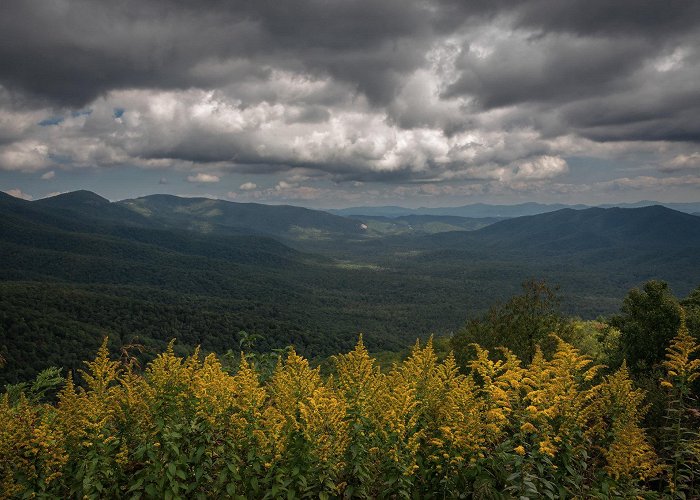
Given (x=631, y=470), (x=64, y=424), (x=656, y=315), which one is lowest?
(x=656, y=315)

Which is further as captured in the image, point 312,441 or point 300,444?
point 300,444

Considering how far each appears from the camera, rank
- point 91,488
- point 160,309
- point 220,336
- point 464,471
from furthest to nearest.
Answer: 1. point 160,309
2. point 220,336
3. point 464,471
4. point 91,488

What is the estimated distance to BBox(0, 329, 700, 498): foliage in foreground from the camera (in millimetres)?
6914

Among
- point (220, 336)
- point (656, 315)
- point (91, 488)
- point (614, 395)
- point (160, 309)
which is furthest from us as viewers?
point (160, 309)

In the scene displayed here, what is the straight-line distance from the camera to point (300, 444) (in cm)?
711

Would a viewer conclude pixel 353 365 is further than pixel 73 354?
No

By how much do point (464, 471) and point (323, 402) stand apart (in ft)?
9.21

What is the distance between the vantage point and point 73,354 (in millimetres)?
134000

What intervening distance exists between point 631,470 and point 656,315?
25.5 meters

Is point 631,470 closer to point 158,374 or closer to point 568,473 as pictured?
point 568,473

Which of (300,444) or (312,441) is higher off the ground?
(312,441)

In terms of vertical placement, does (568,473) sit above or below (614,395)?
below

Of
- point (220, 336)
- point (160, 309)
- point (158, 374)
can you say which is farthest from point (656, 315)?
point (160, 309)

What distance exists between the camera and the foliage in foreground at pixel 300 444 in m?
6.91
